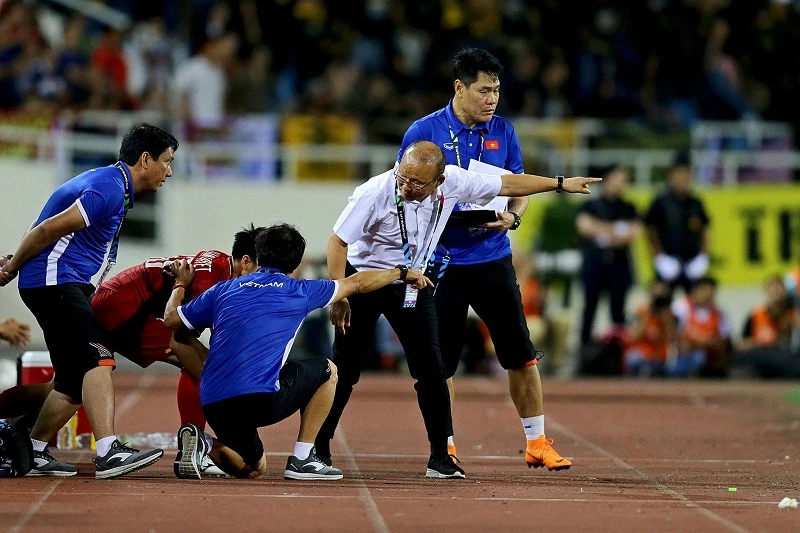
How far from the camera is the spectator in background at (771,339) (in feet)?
60.3

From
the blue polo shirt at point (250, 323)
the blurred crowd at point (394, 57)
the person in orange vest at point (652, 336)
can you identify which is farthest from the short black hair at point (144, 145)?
the blurred crowd at point (394, 57)

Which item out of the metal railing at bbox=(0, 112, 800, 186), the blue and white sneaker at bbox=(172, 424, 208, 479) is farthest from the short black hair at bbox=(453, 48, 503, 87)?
the metal railing at bbox=(0, 112, 800, 186)

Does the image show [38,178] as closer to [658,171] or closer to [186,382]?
[658,171]

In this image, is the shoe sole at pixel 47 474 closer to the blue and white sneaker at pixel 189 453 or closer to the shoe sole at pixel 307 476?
the blue and white sneaker at pixel 189 453

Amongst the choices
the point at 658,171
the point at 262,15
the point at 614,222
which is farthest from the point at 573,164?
the point at 262,15

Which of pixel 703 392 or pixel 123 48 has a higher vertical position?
pixel 123 48

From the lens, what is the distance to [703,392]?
1639cm

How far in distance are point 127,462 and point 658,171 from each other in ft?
45.7

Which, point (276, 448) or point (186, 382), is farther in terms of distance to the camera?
point (276, 448)

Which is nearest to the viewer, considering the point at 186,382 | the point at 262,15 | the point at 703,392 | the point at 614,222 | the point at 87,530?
the point at 87,530

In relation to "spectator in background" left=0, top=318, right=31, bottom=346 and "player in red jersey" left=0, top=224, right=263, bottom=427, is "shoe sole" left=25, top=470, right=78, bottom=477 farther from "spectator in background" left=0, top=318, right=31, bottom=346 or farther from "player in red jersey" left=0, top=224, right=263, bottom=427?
"spectator in background" left=0, top=318, right=31, bottom=346

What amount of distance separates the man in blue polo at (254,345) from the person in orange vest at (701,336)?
1078 cm

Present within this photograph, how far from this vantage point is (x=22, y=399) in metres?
8.81

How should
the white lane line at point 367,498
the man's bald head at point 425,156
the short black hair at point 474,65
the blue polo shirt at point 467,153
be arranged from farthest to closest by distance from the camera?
the blue polo shirt at point 467,153
the short black hair at point 474,65
the man's bald head at point 425,156
the white lane line at point 367,498
